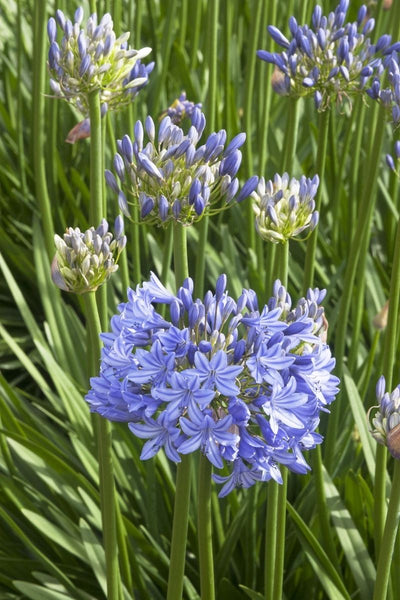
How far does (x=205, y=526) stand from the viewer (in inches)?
52.1

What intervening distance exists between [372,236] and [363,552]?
1.87 m

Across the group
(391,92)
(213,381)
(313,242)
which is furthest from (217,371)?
(391,92)

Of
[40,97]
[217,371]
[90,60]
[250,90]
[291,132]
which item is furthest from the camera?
[250,90]

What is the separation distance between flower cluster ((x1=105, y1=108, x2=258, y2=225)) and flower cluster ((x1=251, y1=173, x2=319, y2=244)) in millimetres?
217

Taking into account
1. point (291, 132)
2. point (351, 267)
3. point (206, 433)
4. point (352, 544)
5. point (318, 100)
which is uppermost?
point (318, 100)

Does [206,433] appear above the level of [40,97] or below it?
below

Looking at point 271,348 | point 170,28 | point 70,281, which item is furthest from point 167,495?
point 170,28

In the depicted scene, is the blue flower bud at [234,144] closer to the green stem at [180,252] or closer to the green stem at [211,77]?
the green stem at [180,252]

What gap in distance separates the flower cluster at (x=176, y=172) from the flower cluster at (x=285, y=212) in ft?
0.71

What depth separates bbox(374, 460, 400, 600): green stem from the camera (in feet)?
4.37

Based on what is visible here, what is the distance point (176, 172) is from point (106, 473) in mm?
518

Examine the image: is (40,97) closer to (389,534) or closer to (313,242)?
(313,242)

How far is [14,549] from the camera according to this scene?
238 cm

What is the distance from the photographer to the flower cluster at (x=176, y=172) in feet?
4.46
